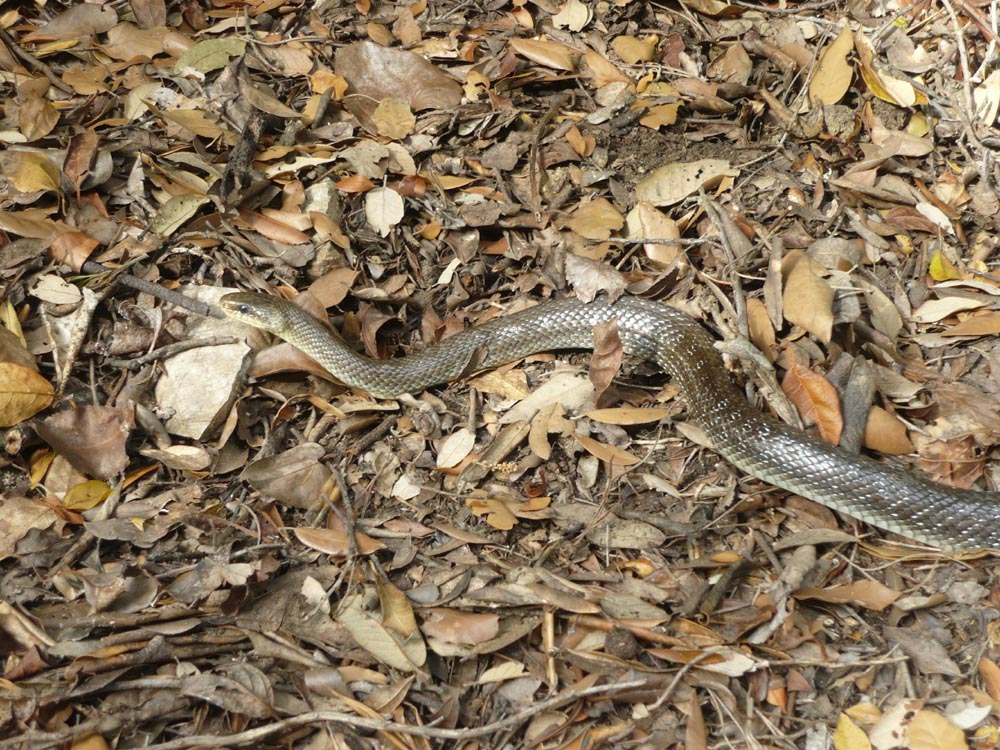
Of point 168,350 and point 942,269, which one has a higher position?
point 942,269

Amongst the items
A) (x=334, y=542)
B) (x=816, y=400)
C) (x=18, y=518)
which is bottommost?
(x=18, y=518)

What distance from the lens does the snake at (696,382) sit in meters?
5.08

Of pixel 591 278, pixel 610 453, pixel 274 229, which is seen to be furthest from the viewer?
pixel 274 229

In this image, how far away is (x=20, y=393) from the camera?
17.8ft

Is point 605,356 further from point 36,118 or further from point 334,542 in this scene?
point 36,118

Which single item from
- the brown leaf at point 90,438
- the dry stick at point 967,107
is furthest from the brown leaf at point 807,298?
the brown leaf at point 90,438

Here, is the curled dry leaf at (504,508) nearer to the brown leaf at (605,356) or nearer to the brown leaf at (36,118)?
the brown leaf at (605,356)

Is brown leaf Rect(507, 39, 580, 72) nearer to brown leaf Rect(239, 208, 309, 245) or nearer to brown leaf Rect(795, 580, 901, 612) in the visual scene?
brown leaf Rect(239, 208, 309, 245)

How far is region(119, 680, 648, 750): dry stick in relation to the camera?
4.25 m

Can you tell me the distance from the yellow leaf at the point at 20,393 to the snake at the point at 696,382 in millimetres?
1358

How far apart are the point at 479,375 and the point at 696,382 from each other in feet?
5.27

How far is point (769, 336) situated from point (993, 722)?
9.07ft

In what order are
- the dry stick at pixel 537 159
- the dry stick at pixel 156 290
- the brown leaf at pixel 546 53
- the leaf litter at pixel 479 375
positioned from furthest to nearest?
the brown leaf at pixel 546 53 → the dry stick at pixel 537 159 → the dry stick at pixel 156 290 → the leaf litter at pixel 479 375

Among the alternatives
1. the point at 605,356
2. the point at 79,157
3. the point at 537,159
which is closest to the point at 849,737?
the point at 605,356
